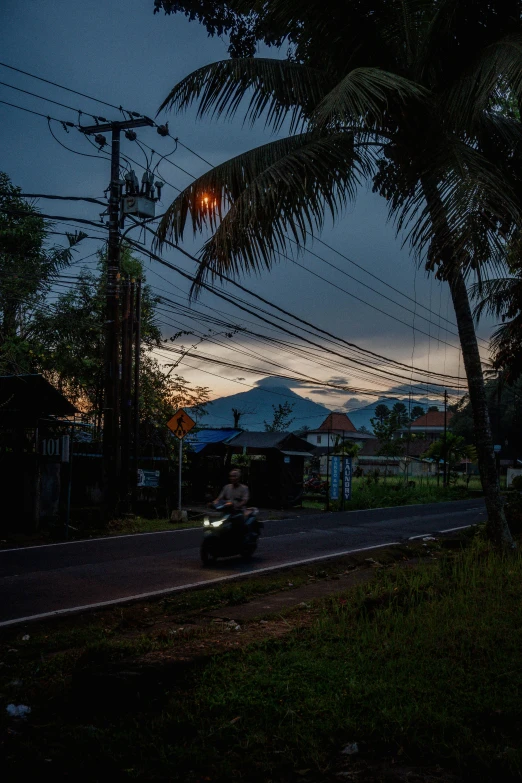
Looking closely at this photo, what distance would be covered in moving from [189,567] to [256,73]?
799 cm

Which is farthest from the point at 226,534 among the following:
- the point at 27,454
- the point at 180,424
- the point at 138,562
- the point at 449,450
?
the point at 449,450

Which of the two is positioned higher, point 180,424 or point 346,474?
point 180,424

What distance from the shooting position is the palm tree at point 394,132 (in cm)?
807

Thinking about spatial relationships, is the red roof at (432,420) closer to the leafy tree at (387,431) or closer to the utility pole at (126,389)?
the leafy tree at (387,431)

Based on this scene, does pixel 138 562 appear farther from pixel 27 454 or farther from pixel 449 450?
pixel 449 450

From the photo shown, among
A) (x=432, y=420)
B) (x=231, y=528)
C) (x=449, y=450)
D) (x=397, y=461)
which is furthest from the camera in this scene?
(x=432, y=420)

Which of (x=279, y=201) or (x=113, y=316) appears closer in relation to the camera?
(x=279, y=201)

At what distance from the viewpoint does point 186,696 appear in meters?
5.11

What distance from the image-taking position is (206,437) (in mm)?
29375

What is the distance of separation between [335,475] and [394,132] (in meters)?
19.7

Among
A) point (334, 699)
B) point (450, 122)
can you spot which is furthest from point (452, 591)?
point (450, 122)

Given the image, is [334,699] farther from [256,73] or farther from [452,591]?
[256,73]

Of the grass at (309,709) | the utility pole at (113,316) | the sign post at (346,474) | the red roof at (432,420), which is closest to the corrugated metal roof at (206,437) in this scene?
the sign post at (346,474)

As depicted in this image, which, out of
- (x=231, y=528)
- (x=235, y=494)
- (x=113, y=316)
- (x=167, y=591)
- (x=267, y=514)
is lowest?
(x=167, y=591)
